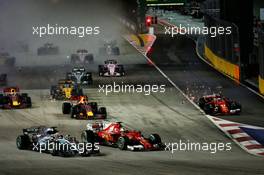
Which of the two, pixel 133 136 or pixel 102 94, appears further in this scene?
pixel 102 94

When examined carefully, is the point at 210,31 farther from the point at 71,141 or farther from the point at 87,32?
the point at 71,141

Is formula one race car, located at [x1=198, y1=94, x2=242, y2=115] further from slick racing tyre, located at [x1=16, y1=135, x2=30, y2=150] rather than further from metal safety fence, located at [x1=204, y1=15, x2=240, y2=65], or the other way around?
metal safety fence, located at [x1=204, y1=15, x2=240, y2=65]

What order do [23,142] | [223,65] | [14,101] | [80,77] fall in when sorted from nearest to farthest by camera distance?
[23,142], [14,101], [80,77], [223,65]

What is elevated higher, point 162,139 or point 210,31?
point 210,31

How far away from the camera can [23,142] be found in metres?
37.8

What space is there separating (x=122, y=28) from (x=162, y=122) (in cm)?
6860

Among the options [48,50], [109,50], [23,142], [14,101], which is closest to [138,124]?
[23,142]

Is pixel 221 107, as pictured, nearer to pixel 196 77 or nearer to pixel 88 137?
pixel 88 137

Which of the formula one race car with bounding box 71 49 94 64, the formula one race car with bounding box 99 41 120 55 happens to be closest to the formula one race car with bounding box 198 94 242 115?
the formula one race car with bounding box 71 49 94 64

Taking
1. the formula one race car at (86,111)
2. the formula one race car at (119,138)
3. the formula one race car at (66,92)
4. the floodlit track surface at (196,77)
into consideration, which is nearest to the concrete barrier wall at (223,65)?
the floodlit track surface at (196,77)

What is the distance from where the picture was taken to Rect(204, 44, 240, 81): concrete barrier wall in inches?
2584

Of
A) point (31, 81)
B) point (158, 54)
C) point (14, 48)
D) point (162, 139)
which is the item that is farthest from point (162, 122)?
point (14, 48)

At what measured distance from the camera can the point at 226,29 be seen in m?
70.8

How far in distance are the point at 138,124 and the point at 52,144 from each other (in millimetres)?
9121
